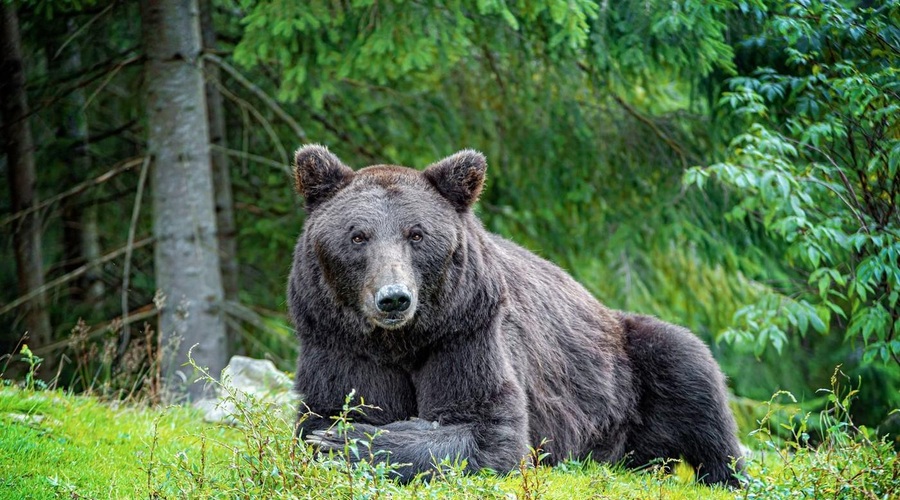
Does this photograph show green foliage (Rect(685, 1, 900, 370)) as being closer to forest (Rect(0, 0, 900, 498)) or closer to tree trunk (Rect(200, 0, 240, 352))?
forest (Rect(0, 0, 900, 498))

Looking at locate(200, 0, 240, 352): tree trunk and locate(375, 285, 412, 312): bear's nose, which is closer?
locate(375, 285, 412, 312): bear's nose

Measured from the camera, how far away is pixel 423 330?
5570mm

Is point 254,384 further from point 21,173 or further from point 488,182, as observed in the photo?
point 21,173

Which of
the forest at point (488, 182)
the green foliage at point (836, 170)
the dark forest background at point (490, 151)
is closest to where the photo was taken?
the forest at point (488, 182)

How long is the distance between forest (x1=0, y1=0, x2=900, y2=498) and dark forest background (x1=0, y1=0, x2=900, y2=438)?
0.13 feet

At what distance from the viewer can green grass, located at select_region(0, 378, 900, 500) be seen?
14.5 feet

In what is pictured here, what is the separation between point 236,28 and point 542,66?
4140 mm

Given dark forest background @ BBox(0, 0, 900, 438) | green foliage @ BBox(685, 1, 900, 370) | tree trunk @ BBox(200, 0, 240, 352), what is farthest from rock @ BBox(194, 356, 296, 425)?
green foliage @ BBox(685, 1, 900, 370)

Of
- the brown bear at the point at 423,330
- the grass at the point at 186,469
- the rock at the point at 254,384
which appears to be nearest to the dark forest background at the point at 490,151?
the rock at the point at 254,384

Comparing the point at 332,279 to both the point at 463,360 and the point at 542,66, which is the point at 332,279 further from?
the point at 542,66

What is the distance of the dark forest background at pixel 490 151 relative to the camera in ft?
24.4

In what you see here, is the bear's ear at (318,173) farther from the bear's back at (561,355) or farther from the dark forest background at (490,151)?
the dark forest background at (490,151)

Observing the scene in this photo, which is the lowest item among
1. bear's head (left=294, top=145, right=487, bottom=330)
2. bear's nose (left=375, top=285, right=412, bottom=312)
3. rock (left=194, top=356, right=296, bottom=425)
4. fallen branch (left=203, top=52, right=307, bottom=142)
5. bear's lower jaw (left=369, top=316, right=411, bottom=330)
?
rock (left=194, top=356, right=296, bottom=425)

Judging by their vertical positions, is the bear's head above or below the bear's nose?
above
